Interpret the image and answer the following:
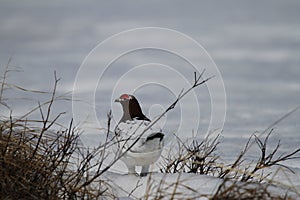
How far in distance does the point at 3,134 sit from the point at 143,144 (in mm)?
672

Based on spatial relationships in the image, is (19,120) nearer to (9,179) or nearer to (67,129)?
(67,129)

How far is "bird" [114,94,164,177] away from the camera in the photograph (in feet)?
8.51

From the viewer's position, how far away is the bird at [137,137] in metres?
2.59

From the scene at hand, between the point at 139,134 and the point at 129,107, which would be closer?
the point at 139,134

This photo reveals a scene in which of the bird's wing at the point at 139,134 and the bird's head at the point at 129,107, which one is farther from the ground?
the bird's head at the point at 129,107

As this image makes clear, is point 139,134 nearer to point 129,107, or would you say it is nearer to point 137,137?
point 137,137

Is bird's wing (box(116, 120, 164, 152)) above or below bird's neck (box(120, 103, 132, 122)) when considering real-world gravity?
below

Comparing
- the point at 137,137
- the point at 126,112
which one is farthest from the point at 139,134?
the point at 126,112

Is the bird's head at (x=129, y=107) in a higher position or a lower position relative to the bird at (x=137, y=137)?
higher

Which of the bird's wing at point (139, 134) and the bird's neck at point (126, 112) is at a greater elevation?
the bird's neck at point (126, 112)

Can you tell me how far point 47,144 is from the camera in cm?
242

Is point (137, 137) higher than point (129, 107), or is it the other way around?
point (129, 107)

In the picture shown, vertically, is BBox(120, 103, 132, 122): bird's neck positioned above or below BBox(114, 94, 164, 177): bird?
above

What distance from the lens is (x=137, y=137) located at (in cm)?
256
